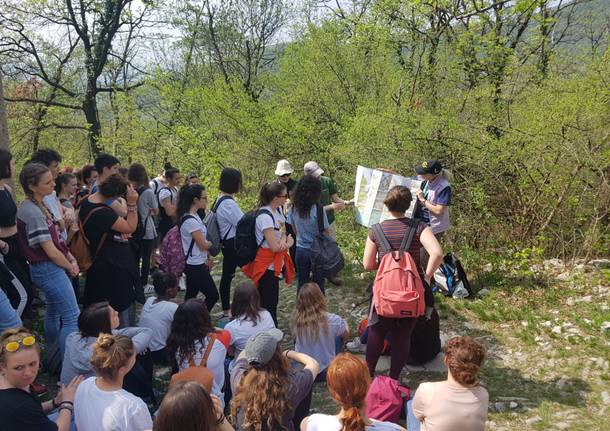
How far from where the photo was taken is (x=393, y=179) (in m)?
6.16

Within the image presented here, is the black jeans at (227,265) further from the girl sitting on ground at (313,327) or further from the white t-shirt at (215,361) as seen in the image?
the white t-shirt at (215,361)

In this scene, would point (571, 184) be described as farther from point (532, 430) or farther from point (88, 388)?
point (88, 388)

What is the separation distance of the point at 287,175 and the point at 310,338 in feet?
9.39

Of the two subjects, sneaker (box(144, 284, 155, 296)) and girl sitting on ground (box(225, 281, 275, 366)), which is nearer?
girl sitting on ground (box(225, 281, 275, 366))

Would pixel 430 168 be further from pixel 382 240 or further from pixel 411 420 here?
pixel 411 420

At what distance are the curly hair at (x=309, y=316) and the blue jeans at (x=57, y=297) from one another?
1.93 meters

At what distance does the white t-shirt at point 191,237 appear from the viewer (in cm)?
493

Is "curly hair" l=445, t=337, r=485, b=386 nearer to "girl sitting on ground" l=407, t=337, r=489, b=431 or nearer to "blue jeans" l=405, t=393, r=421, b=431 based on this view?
"girl sitting on ground" l=407, t=337, r=489, b=431

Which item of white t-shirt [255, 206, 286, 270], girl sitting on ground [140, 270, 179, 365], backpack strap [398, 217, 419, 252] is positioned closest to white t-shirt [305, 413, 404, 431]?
backpack strap [398, 217, 419, 252]

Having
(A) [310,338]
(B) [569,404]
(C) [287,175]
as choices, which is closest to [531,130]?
(C) [287,175]

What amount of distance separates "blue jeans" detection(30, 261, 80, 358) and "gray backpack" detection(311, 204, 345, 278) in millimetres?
2300

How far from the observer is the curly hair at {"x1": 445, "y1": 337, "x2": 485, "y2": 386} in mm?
2697

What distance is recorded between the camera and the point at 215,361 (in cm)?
342

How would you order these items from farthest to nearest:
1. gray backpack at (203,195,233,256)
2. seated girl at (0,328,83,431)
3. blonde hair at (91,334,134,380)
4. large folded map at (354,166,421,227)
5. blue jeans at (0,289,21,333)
A: 1. large folded map at (354,166,421,227)
2. gray backpack at (203,195,233,256)
3. blue jeans at (0,289,21,333)
4. blonde hair at (91,334,134,380)
5. seated girl at (0,328,83,431)
